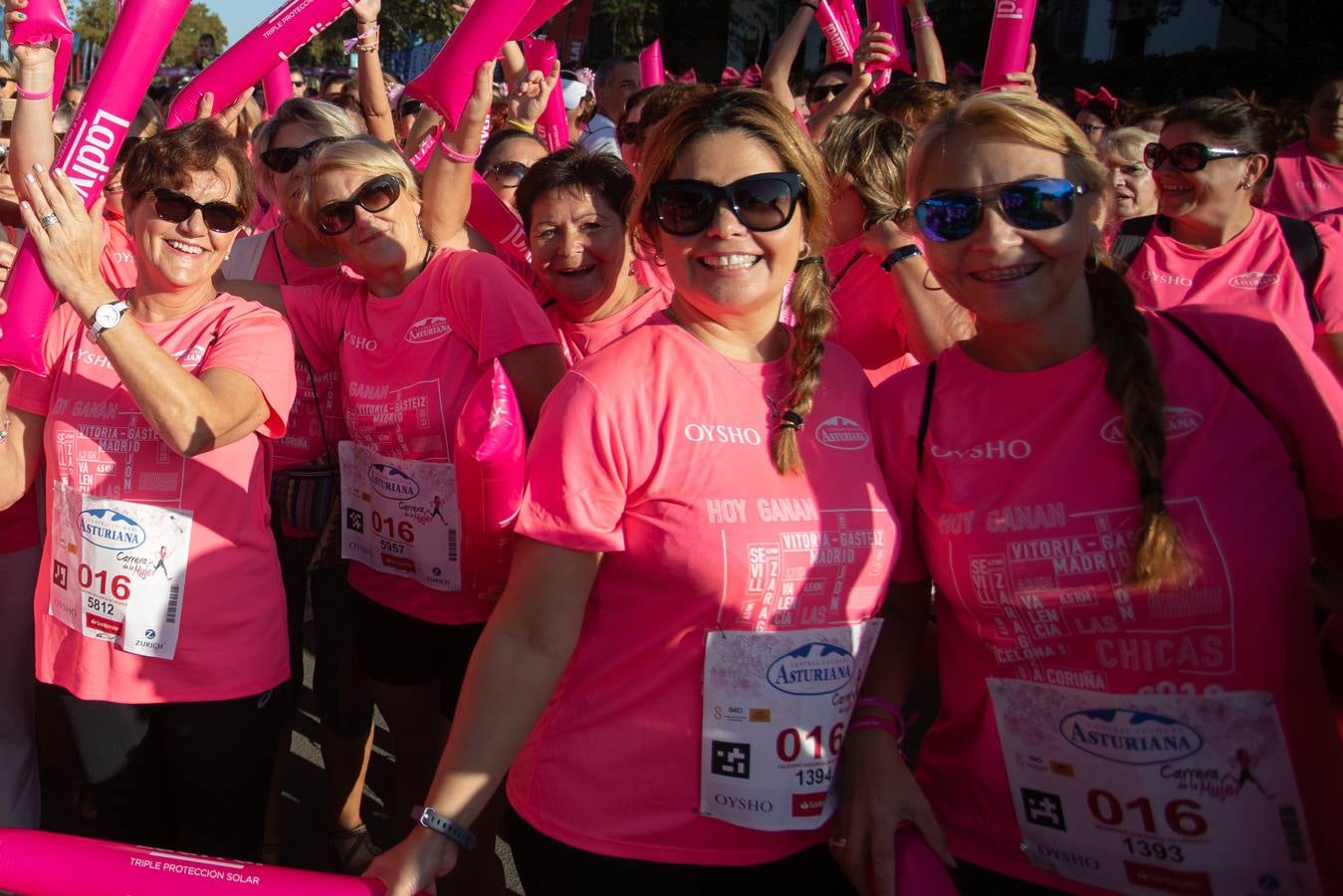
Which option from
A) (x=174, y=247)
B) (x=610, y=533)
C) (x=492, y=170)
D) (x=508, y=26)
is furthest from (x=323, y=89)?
(x=610, y=533)

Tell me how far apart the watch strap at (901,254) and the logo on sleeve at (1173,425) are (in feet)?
3.55

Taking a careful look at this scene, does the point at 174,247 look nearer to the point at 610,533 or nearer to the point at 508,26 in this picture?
the point at 508,26

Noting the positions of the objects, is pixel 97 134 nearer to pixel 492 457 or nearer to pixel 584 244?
pixel 584 244

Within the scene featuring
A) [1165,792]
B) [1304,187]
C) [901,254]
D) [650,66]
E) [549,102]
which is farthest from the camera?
[650,66]

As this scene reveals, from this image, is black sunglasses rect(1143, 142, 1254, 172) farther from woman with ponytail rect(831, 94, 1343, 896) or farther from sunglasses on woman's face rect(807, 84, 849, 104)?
sunglasses on woman's face rect(807, 84, 849, 104)

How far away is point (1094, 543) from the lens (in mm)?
1699

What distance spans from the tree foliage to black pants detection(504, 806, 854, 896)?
54.7 feet

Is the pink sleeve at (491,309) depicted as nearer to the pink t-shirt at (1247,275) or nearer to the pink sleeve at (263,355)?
the pink sleeve at (263,355)

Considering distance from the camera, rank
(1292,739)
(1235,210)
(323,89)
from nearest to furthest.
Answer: (1292,739), (1235,210), (323,89)

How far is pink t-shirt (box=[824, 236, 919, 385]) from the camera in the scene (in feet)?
9.36

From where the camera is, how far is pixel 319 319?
3008mm

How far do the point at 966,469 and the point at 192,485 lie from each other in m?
1.66

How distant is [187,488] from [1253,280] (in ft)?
9.80

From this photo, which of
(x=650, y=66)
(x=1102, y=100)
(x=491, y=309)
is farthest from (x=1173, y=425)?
(x=1102, y=100)
